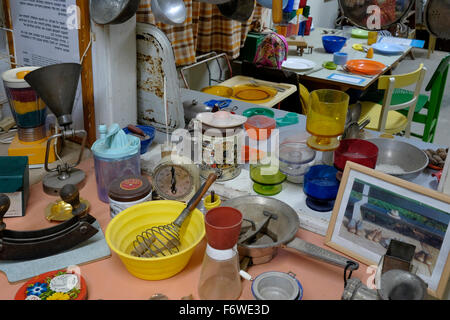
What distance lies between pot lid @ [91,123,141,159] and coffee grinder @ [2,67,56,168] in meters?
0.28

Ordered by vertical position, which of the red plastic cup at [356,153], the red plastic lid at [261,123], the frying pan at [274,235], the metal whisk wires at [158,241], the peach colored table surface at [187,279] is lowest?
the peach colored table surface at [187,279]

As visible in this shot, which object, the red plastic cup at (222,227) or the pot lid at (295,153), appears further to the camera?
the pot lid at (295,153)

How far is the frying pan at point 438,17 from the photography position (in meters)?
0.94

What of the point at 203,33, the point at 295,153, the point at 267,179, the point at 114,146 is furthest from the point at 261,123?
the point at 203,33

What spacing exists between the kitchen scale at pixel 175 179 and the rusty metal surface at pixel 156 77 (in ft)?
1.06

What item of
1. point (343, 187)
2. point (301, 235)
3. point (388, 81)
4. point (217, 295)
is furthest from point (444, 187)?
point (388, 81)

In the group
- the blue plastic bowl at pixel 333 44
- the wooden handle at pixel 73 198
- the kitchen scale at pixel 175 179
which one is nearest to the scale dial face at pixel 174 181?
the kitchen scale at pixel 175 179

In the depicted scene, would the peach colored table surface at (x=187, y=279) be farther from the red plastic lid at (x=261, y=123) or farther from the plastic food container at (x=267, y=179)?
the red plastic lid at (x=261, y=123)

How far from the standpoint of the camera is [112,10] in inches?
52.1

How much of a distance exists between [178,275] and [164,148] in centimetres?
49

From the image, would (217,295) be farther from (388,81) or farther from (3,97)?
(388,81)

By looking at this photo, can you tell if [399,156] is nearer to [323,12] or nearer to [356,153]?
[356,153]

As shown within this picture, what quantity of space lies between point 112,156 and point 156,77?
1.42 ft

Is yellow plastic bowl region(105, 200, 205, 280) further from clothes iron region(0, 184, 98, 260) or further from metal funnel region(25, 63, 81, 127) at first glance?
metal funnel region(25, 63, 81, 127)
